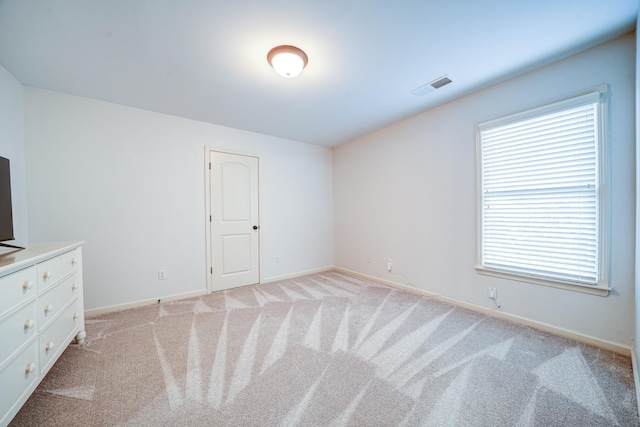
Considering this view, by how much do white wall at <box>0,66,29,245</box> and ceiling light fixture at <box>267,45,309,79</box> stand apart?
7.83 ft

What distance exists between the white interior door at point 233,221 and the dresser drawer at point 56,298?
1.57 m

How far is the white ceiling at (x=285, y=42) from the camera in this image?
1514 mm

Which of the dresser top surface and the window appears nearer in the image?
the dresser top surface

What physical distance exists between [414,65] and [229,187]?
280 centimetres

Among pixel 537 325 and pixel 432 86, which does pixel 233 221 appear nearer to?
pixel 432 86

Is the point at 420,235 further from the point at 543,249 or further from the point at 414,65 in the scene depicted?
the point at 414,65

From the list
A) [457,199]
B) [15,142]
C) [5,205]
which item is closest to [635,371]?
[457,199]

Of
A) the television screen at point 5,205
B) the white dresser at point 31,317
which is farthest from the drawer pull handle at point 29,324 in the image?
the television screen at point 5,205

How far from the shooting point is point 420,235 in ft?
10.4

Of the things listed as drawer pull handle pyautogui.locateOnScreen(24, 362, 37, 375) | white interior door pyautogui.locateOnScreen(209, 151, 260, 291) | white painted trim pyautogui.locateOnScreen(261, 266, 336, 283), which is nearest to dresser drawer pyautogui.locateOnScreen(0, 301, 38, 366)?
drawer pull handle pyautogui.locateOnScreen(24, 362, 37, 375)

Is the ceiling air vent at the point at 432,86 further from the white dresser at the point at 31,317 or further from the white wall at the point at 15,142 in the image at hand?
the white wall at the point at 15,142

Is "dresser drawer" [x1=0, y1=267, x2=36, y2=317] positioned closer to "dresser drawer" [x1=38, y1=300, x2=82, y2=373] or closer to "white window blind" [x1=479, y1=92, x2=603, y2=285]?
"dresser drawer" [x1=38, y1=300, x2=82, y2=373]

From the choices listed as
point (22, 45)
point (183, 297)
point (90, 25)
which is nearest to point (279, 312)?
point (183, 297)

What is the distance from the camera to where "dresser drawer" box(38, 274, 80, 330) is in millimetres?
1426
